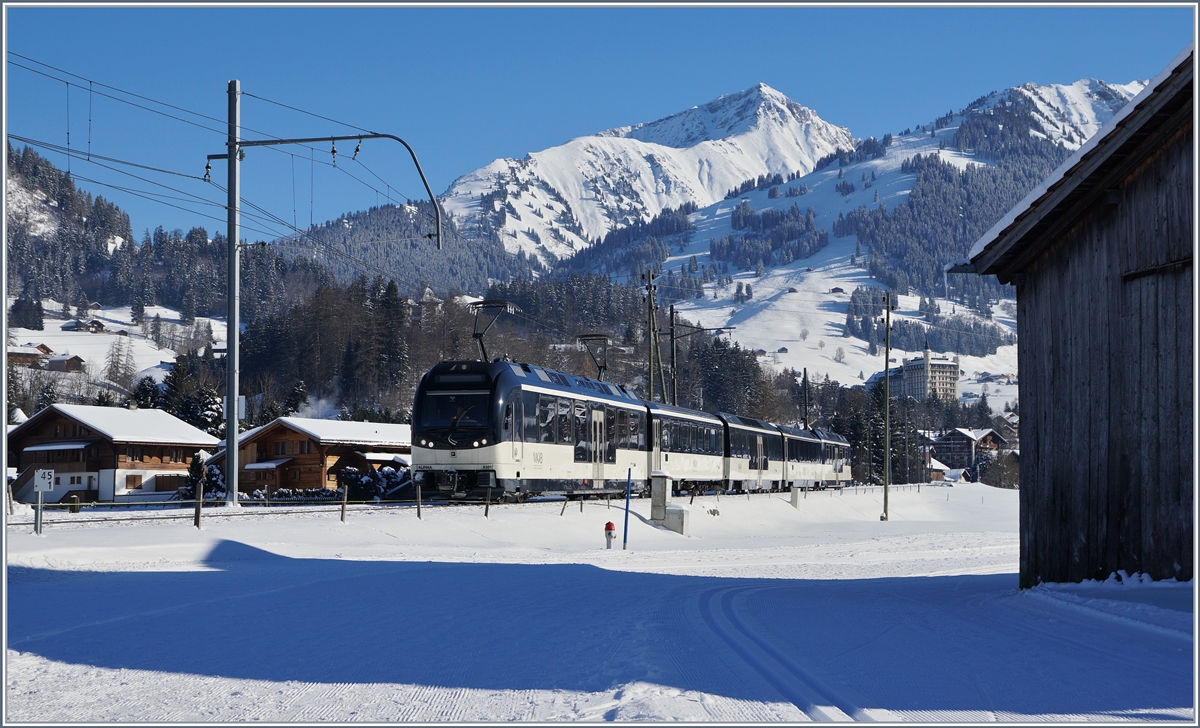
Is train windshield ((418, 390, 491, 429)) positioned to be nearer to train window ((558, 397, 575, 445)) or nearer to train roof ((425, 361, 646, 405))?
train roof ((425, 361, 646, 405))

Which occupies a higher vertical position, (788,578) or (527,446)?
(527,446)

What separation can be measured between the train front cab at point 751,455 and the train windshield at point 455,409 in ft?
64.5

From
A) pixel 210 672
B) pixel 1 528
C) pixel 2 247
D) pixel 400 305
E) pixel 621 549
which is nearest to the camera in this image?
pixel 210 672

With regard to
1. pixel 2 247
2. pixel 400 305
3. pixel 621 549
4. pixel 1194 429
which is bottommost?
pixel 621 549

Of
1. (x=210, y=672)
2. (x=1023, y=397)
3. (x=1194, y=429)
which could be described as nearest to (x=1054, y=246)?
(x=1023, y=397)

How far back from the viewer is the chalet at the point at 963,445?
527 ft

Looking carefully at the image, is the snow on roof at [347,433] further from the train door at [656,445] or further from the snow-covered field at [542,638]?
the snow-covered field at [542,638]

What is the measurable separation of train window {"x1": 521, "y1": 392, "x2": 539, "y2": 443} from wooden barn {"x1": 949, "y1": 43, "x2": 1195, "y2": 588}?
1497 cm

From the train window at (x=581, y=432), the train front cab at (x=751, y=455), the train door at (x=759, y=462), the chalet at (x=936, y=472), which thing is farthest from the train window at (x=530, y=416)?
the chalet at (x=936, y=472)

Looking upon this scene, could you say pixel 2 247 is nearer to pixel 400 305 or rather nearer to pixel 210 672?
pixel 210 672

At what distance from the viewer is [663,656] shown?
26.9 ft

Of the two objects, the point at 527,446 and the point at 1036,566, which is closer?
the point at 1036,566

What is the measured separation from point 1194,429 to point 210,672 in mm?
8875

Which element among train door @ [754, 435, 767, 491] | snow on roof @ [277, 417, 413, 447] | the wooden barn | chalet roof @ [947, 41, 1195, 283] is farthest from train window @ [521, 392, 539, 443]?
snow on roof @ [277, 417, 413, 447]
